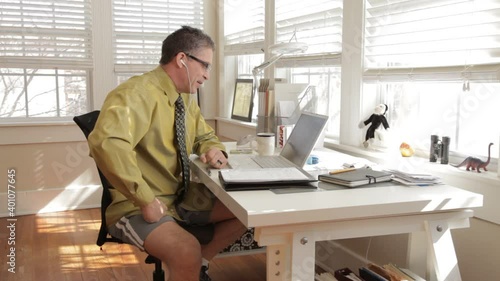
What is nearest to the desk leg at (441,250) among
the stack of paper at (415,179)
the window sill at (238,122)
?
the stack of paper at (415,179)

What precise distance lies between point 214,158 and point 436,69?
100cm

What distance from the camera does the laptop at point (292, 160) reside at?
5.30 ft

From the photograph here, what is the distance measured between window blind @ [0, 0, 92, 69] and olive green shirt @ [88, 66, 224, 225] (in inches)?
79.7

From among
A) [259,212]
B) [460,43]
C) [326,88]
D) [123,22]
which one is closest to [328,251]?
[326,88]

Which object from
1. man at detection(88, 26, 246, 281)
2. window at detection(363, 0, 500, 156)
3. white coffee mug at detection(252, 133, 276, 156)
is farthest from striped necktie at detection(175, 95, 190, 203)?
window at detection(363, 0, 500, 156)

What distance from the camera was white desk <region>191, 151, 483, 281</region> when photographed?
139cm

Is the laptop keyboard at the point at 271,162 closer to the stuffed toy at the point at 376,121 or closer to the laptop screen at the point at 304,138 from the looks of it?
the laptop screen at the point at 304,138

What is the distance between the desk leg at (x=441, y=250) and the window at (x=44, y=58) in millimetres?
3172

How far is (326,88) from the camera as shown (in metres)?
2.94

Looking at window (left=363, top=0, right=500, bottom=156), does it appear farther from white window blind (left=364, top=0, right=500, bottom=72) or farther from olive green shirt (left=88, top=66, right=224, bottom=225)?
olive green shirt (left=88, top=66, right=224, bottom=225)

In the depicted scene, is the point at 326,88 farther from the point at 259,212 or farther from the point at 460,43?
the point at 259,212

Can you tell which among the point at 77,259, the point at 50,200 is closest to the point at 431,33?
the point at 77,259

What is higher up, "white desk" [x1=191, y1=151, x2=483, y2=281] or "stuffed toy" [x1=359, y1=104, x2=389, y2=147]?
"stuffed toy" [x1=359, y1=104, x2=389, y2=147]

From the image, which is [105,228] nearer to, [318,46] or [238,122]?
[318,46]
